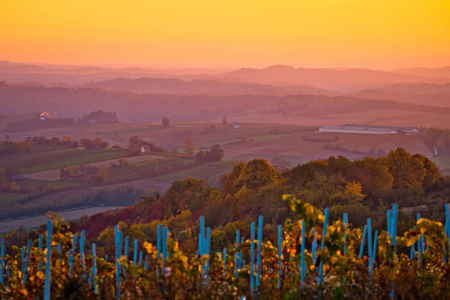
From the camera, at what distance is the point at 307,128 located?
13638 cm

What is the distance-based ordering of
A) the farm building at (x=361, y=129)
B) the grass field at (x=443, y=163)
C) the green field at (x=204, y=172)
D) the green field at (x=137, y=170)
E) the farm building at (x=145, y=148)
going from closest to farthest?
the grass field at (x=443, y=163) < the green field at (x=204, y=172) < the green field at (x=137, y=170) < the farm building at (x=145, y=148) < the farm building at (x=361, y=129)

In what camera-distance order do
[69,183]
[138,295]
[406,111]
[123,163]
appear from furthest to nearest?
1. [406,111]
2. [123,163]
3. [69,183]
4. [138,295]

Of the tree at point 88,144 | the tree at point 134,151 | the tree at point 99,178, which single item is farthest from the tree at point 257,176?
the tree at point 88,144

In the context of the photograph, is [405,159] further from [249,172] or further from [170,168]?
[170,168]

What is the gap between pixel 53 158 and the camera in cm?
9881

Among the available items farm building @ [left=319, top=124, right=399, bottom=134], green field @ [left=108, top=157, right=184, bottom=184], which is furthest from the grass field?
green field @ [left=108, top=157, right=184, bottom=184]

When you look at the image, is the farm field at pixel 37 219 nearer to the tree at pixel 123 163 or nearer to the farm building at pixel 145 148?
the tree at pixel 123 163

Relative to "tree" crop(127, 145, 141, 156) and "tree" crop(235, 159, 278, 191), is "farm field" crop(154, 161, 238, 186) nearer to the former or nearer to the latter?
"tree" crop(127, 145, 141, 156)

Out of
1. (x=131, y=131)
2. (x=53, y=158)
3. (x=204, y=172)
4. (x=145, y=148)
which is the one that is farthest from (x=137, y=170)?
(x=131, y=131)

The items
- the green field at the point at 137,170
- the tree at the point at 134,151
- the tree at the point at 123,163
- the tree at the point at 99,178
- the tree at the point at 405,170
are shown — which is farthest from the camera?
the tree at the point at 134,151

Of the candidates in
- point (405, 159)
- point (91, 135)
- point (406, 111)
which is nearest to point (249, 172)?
point (405, 159)

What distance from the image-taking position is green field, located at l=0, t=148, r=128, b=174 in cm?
9429

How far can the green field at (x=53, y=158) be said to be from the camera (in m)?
94.3

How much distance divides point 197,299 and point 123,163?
291ft
